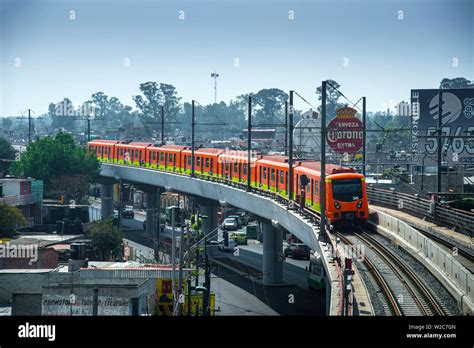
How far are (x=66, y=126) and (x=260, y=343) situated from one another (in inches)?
6988

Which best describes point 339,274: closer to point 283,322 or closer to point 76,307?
point 76,307

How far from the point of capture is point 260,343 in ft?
24.1

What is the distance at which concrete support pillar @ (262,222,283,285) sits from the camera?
42938 millimetres

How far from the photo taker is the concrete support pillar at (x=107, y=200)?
70.2 m

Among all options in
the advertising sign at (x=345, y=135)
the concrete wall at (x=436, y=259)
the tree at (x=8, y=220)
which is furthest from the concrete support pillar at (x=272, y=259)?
the concrete wall at (x=436, y=259)

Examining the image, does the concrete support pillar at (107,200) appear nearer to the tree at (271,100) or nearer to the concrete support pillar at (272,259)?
the concrete support pillar at (272,259)

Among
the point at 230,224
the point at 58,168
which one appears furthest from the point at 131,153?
the point at 230,224

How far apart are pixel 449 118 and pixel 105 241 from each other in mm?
24472

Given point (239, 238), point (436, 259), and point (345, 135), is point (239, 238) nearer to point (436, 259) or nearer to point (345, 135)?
point (345, 135)

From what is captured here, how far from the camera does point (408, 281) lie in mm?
19688

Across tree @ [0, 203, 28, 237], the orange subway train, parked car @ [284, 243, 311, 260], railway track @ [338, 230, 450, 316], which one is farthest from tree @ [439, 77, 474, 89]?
railway track @ [338, 230, 450, 316]

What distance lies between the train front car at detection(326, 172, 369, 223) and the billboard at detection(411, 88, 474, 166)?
2142cm

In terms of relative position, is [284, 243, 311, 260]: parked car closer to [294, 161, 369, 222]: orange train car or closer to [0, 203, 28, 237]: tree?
[0, 203, 28, 237]: tree

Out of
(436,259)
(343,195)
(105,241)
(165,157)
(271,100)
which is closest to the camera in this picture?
(436,259)
